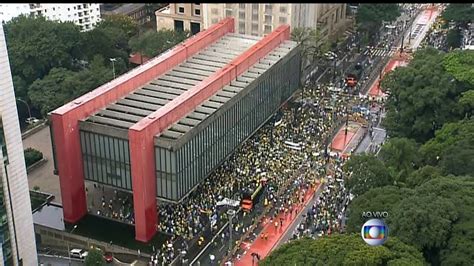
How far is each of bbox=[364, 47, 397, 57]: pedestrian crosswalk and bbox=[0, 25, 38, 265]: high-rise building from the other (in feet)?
145

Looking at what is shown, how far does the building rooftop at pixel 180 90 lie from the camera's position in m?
35.8

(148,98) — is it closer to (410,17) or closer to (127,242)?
(127,242)

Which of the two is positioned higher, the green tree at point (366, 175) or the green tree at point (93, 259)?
the green tree at point (366, 175)

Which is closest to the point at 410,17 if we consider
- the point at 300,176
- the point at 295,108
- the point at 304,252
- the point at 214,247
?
the point at 295,108

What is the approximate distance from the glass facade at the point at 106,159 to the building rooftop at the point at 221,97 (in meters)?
2.58

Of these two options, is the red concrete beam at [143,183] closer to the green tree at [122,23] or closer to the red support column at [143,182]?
the red support column at [143,182]

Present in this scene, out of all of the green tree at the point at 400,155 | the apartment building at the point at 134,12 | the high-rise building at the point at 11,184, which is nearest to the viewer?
the high-rise building at the point at 11,184

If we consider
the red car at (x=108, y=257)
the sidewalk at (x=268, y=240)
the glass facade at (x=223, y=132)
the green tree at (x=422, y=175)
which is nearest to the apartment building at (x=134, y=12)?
the glass facade at (x=223, y=132)

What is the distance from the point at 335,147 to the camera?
45.1 metres

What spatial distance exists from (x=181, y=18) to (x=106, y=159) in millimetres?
31603

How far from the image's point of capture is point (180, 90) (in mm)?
40719

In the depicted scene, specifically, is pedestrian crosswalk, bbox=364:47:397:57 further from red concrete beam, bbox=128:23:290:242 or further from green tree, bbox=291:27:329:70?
red concrete beam, bbox=128:23:290:242

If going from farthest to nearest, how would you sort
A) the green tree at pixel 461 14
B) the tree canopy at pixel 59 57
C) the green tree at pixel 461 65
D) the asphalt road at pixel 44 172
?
the green tree at pixel 461 14 < the tree canopy at pixel 59 57 < the green tree at pixel 461 65 < the asphalt road at pixel 44 172

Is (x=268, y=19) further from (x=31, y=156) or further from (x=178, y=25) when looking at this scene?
(x=31, y=156)
